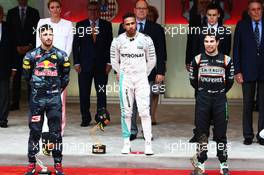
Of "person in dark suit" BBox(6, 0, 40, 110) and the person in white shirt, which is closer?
the person in white shirt

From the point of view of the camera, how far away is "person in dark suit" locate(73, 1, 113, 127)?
1149 cm

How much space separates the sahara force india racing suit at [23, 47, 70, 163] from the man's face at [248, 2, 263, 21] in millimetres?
2914

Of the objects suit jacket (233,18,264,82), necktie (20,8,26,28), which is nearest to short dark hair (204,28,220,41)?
suit jacket (233,18,264,82)

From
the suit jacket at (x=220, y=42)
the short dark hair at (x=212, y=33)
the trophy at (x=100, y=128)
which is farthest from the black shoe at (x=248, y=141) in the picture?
the trophy at (x=100, y=128)

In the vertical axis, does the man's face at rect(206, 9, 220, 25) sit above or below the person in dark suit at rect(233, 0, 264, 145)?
above

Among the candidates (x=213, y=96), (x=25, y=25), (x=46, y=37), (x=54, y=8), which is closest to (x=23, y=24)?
(x=25, y=25)

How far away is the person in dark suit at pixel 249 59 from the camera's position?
10164 millimetres

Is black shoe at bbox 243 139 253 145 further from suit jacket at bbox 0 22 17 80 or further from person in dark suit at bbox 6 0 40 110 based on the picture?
person in dark suit at bbox 6 0 40 110

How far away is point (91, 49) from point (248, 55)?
2.69 metres

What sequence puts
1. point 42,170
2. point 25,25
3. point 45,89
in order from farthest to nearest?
point 25,25 < point 42,170 < point 45,89

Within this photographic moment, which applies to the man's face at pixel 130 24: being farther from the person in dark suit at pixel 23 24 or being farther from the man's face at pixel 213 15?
the person in dark suit at pixel 23 24

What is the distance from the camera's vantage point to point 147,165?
9469 mm

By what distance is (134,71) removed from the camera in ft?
31.5

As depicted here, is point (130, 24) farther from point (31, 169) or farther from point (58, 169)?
point (31, 169)
